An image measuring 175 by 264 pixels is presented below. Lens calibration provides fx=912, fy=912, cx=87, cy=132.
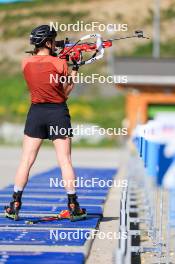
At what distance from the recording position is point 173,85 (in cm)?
4003

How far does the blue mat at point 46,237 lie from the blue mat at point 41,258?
1.70 feet

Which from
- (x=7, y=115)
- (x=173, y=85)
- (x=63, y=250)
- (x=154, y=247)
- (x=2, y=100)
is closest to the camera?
(x=63, y=250)

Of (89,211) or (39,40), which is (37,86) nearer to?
(39,40)

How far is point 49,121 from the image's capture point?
9.47 meters

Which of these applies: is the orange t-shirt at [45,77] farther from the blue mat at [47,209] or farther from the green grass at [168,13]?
the green grass at [168,13]

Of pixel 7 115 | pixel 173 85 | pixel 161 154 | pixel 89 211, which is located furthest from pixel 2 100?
pixel 161 154

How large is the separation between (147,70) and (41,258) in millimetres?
33388

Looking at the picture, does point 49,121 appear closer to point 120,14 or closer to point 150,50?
point 120,14

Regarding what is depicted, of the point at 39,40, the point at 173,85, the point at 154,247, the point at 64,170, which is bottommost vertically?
the point at 154,247

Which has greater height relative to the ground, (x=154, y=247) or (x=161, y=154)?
(x=161, y=154)

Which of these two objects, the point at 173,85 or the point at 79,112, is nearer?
the point at 173,85

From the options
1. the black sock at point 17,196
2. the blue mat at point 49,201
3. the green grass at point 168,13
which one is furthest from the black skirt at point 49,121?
the green grass at point 168,13

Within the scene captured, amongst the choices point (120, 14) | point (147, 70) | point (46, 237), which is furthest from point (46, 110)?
point (120, 14)

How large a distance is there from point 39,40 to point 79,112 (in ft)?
163
